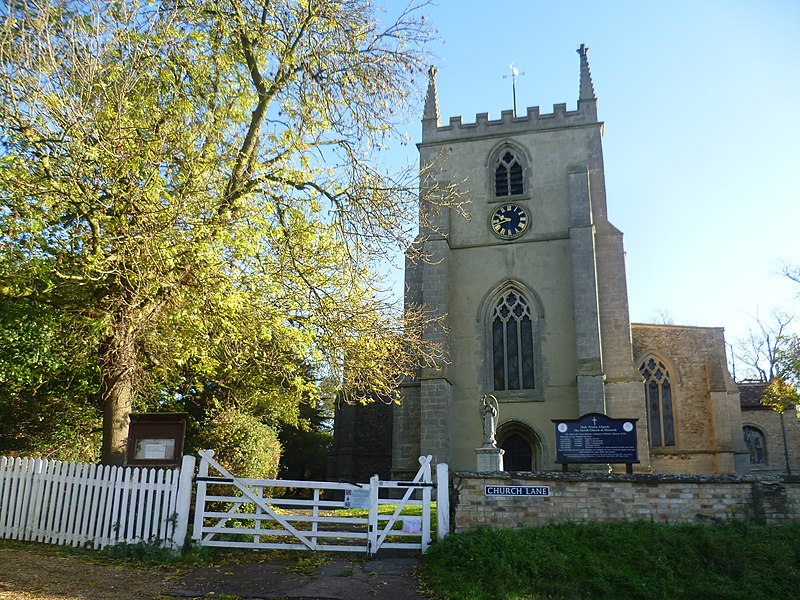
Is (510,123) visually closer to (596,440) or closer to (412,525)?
(596,440)

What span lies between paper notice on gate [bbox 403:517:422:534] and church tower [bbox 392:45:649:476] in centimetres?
1108

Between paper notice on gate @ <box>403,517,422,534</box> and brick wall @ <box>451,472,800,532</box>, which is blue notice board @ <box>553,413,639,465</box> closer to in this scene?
brick wall @ <box>451,472,800,532</box>

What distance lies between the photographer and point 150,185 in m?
9.49

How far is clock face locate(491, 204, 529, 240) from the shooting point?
23109 millimetres

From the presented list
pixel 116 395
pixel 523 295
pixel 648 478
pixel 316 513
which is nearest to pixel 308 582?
pixel 316 513

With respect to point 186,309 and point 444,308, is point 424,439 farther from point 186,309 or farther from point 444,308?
point 186,309

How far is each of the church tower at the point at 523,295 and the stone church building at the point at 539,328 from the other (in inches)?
1.5

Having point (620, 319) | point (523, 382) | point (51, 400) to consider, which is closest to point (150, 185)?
point (51, 400)

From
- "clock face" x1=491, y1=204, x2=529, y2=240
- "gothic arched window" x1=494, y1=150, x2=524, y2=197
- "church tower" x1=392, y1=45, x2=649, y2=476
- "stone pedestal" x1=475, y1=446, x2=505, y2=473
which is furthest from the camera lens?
"gothic arched window" x1=494, y1=150, x2=524, y2=197

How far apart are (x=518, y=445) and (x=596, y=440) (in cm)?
997

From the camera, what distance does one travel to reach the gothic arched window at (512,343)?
21.9 meters

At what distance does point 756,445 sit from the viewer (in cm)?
3194

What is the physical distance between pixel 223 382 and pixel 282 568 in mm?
8387

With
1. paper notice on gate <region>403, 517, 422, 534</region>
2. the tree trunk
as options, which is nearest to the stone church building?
paper notice on gate <region>403, 517, 422, 534</region>
